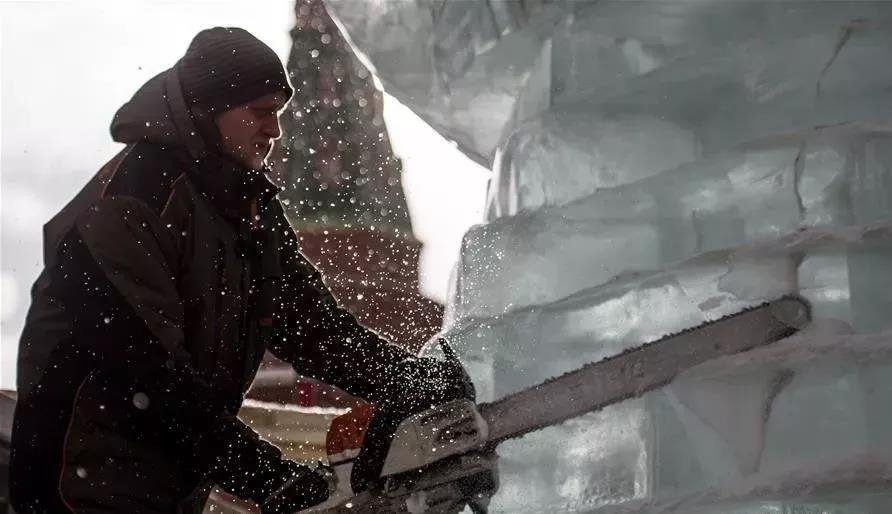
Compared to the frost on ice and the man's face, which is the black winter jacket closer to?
the man's face

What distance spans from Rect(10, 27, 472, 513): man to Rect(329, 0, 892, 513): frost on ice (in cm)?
20

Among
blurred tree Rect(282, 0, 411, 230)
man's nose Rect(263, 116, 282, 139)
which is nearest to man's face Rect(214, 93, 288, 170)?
man's nose Rect(263, 116, 282, 139)

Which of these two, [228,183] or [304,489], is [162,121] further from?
[304,489]

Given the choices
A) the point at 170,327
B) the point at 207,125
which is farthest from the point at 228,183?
the point at 170,327

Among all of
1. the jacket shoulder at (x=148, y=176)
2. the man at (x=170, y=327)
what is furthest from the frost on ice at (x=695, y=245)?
the jacket shoulder at (x=148, y=176)

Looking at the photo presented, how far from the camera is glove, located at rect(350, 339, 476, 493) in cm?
147

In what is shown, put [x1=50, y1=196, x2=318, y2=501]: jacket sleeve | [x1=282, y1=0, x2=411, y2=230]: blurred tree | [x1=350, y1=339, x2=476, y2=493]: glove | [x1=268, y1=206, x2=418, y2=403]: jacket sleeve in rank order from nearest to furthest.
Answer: [x1=350, y1=339, x2=476, y2=493]: glove
[x1=50, y1=196, x2=318, y2=501]: jacket sleeve
[x1=268, y1=206, x2=418, y2=403]: jacket sleeve
[x1=282, y1=0, x2=411, y2=230]: blurred tree

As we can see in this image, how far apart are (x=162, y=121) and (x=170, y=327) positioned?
14.0 inches

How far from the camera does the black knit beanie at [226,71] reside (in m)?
1.78

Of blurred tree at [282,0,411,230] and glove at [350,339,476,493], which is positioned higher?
blurred tree at [282,0,411,230]

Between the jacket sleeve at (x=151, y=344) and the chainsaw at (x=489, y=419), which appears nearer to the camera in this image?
the chainsaw at (x=489, y=419)

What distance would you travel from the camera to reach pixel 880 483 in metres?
1.21

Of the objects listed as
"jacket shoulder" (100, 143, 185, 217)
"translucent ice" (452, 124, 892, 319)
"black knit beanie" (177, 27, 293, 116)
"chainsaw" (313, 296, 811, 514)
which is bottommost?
"chainsaw" (313, 296, 811, 514)

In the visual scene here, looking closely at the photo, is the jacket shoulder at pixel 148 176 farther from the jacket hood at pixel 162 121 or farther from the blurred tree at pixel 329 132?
the blurred tree at pixel 329 132
